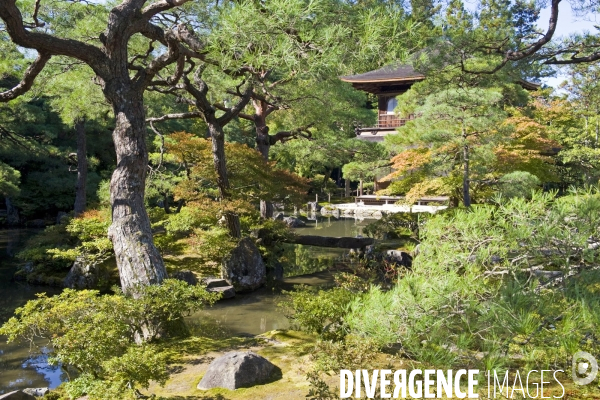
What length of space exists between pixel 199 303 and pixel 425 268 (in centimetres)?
269

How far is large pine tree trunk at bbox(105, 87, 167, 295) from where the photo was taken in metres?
5.51

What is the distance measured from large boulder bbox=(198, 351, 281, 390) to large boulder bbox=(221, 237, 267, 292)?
209 inches

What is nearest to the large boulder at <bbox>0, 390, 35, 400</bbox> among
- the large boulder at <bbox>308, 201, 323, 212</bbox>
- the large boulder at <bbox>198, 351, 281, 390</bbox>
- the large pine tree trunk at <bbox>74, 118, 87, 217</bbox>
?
the large boulder at <bbox>198, 351, 281, 390</bbox>

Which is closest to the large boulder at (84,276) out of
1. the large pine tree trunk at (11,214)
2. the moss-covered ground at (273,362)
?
the moss-covered ground at (273,362)

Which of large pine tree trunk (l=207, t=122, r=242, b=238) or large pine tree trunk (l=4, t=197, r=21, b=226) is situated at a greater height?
large pine tree trunk (l=207, t=122, r=242, b=238)

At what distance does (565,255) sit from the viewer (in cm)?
268

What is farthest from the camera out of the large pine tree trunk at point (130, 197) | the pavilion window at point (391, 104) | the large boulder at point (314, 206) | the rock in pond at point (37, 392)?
the large boulder at point (314, 206)

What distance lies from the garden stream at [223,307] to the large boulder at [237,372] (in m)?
2.33

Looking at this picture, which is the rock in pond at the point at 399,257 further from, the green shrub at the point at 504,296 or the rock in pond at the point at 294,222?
the rock in pond at the point at 294,222

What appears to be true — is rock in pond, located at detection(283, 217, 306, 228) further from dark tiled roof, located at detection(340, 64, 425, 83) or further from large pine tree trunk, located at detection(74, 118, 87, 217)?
large pine tree trunk, located at detection(74, 118, 87, 217)

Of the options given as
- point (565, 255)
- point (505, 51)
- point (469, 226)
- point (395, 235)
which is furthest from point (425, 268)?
point (395, 235)

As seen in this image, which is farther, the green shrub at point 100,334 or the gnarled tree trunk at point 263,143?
the gnarled tree trunk at point 263,143

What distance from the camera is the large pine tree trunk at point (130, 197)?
5508mm

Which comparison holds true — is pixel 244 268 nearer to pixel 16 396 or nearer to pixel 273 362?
pixel 273 362
